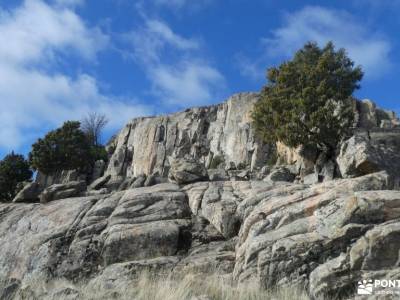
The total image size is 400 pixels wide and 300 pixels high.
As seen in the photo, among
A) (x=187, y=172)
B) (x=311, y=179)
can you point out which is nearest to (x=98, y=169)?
(x=311, y=179)

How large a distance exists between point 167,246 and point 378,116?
31232mm

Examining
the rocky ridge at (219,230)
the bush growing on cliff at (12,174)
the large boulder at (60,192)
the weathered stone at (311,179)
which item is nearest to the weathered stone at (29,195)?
the rocky ridge at (219,230)

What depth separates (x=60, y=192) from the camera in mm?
23516

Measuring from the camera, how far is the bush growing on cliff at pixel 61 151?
5328cm

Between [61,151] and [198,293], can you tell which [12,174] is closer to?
[61,151]

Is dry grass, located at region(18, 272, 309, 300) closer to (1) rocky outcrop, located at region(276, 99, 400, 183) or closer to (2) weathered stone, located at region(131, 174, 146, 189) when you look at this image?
(1) rocky outcrop, located at region(276, 99, 400, 183)

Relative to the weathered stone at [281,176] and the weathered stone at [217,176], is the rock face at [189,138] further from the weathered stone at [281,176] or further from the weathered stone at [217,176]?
the weathered stone at [217,176]

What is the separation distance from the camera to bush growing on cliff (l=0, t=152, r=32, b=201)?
160ft

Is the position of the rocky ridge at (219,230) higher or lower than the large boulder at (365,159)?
lower

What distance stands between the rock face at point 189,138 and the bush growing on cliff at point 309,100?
1464 cm

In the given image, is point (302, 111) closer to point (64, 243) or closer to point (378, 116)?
point (378, 116)

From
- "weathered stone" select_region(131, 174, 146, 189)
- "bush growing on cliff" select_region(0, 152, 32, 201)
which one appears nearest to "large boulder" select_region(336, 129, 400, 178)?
"weathered stone" select_region(131, 174, 146, 189)

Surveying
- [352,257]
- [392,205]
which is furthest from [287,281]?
[392,205]

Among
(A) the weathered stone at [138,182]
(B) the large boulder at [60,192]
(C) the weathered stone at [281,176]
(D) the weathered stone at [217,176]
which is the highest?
(C) the weathered stone at [281,176]
